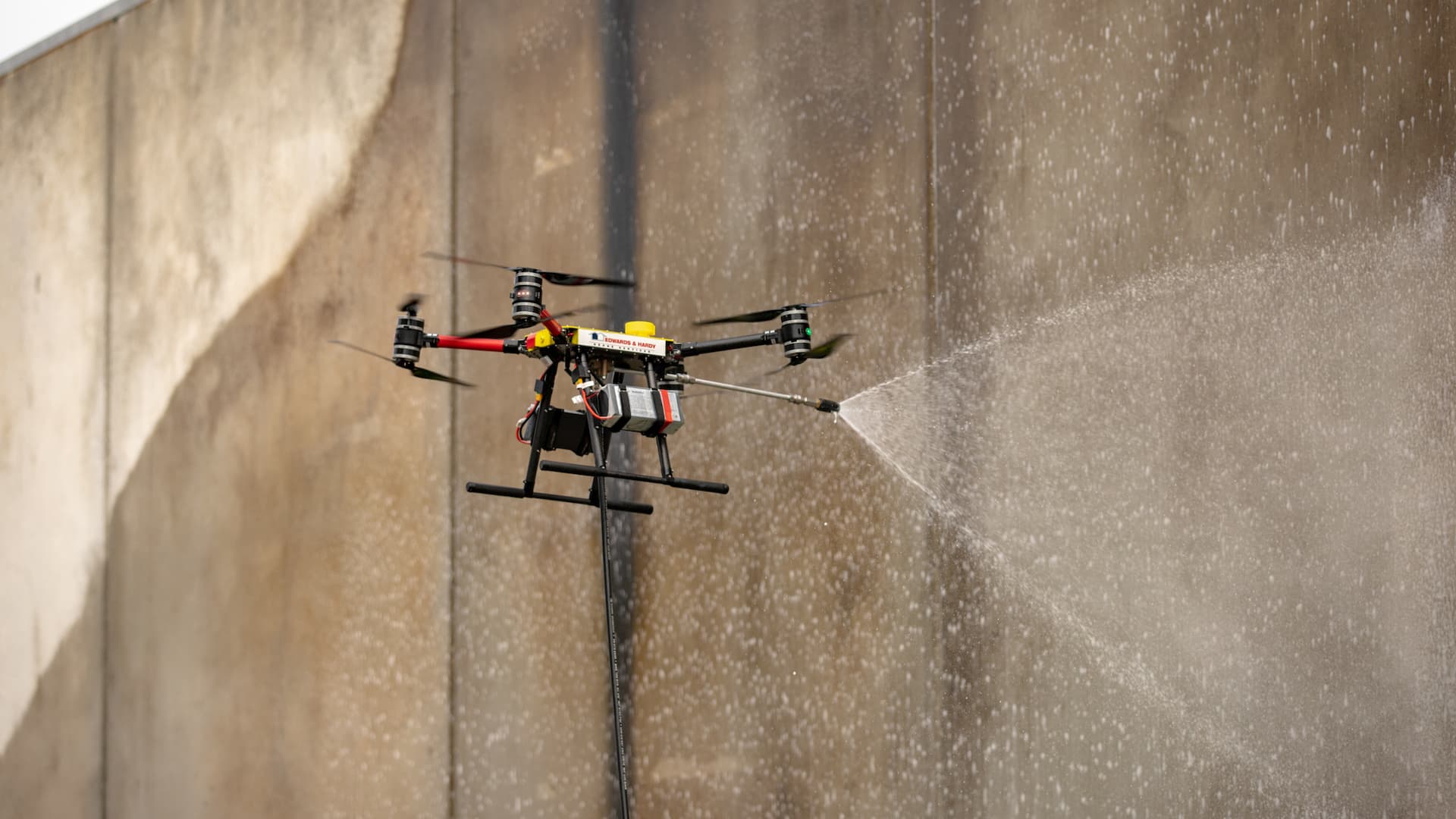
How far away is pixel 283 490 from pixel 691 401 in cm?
123

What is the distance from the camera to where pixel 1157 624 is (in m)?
2.13

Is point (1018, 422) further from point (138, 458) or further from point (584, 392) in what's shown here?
point (138, 458)

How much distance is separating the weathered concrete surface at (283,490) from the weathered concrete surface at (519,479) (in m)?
0.09

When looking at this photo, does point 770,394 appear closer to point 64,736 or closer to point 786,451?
point 786,451

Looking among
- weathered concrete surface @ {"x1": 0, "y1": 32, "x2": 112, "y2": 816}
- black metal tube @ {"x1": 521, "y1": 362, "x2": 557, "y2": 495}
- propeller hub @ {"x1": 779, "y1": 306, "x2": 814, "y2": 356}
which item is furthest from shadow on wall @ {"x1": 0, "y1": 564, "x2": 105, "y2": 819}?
propeller hub @ {"x1": 779, "y1": 306, "x2": 814, "y2": 356}

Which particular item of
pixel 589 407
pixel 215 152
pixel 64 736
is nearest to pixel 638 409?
pixel 589 407

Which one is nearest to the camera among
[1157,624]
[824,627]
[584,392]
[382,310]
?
[584,392]

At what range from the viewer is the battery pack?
76.1 inches

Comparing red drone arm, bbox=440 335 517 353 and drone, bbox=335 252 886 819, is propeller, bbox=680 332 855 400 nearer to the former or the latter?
drone, bbox=335 252 886 819

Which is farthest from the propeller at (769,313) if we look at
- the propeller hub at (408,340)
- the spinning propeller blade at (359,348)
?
the spinning propeller blade at (359,348)

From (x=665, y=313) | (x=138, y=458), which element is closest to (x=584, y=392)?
(x=665, y=313)

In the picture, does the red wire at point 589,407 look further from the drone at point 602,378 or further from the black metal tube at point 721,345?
the black metal tube at point 721,345

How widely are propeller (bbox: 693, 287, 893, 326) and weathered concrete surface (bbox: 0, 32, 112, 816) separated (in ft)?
7.47

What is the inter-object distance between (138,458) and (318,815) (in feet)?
3.89
